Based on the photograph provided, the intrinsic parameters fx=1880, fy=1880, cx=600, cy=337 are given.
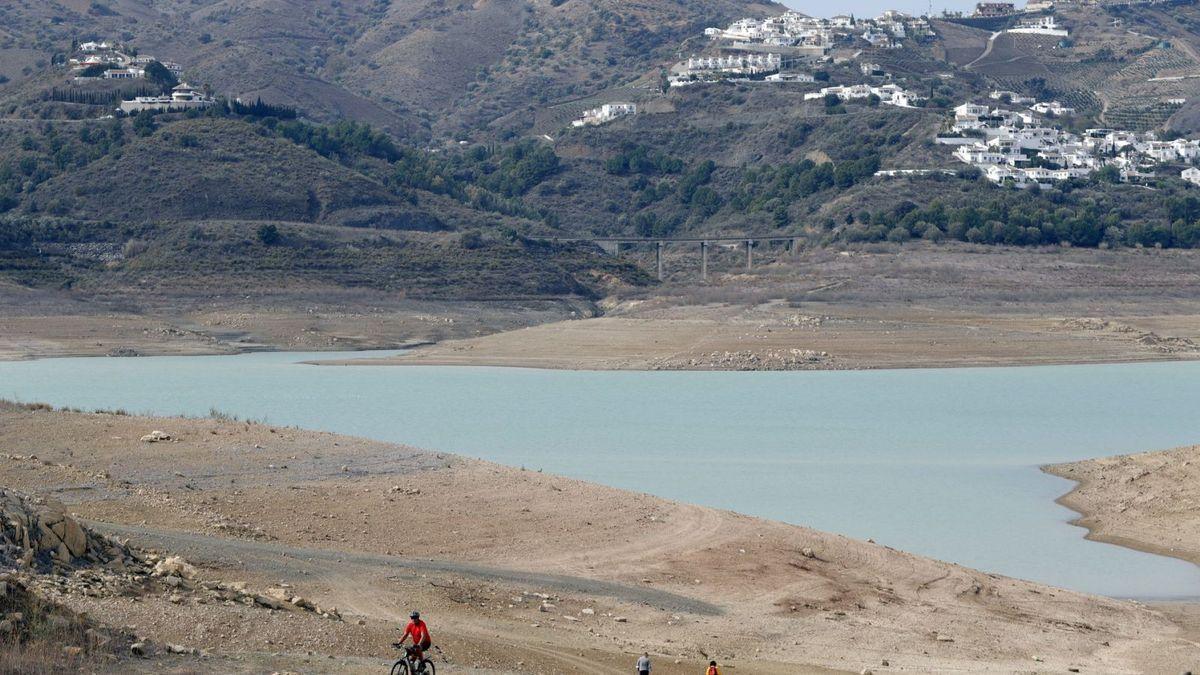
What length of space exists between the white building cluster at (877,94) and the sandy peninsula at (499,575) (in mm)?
90898

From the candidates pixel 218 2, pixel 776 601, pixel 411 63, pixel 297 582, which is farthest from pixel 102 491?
pixel 218 2

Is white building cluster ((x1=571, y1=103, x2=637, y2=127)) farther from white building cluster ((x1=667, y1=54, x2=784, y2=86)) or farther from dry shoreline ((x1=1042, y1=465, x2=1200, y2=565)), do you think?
dry shoreline ((x1=1042, y1=465, x2=1200, y2=565))

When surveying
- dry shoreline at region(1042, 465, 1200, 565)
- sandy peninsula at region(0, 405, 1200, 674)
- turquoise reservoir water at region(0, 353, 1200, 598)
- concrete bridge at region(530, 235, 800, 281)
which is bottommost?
turquoise reservoir water at region(0, 353, 1200, 598)

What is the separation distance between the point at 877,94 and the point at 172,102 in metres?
44.1

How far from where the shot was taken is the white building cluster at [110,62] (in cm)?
9985

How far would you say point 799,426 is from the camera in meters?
41.2

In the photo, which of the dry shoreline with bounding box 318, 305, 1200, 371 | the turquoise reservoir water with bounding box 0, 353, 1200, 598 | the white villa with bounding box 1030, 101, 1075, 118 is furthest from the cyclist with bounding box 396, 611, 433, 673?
the white villa with bounding box 1030, 101, 1075, 118

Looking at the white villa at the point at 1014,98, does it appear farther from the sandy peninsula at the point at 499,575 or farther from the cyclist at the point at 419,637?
the cyclist at the point at 419,637

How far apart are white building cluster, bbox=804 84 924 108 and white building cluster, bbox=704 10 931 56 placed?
1468cm

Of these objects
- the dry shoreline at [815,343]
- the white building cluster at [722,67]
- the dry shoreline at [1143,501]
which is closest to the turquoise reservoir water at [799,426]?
the dry shoreline at [1143,501]

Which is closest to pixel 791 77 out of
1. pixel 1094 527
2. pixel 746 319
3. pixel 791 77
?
pixel 791 77

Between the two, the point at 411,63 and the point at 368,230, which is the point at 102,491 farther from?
the point at 411,63

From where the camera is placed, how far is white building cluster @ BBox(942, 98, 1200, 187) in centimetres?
9675

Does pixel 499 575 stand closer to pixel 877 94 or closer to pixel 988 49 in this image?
pixel 877 94
